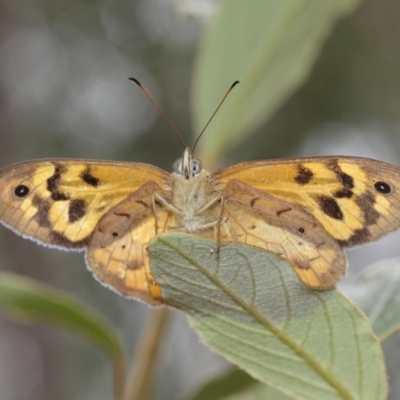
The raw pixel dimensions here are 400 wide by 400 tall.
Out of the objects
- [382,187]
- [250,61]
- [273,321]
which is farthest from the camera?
[250,61]

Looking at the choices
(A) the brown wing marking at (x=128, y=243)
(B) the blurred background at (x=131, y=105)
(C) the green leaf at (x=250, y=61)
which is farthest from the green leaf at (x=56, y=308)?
(B) the blurred background at (x=131, y=105)

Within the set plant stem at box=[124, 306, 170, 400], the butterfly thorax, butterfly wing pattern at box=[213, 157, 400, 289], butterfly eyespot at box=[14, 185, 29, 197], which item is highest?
butterfly wing pattern at box=[213, 157, 400, 289]

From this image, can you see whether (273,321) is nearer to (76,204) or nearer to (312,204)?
(312,204)

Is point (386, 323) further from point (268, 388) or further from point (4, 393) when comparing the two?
point (4, 393)

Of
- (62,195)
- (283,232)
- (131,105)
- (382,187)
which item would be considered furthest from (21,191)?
(131,105)

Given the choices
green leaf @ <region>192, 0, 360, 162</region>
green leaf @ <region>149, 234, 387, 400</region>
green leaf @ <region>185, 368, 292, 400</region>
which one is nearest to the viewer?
green leaf @ <region>149, 234, 387, 400</region>

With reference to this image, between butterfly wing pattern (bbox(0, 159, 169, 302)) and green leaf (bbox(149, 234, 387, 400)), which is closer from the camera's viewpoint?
green leaf (bbox(149, 234, 387, 400))

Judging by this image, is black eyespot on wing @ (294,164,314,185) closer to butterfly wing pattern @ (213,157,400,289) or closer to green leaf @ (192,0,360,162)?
butterfly wing pattern @ (213,157,400,289)

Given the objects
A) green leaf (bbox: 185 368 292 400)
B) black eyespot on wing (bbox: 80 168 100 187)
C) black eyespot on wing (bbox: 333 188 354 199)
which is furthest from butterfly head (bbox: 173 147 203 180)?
green leaf (bbox: 185 368 292 400)
